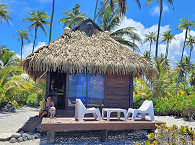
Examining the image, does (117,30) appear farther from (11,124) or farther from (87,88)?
(11,124)

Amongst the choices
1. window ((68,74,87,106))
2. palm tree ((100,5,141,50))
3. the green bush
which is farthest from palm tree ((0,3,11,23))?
the green bush

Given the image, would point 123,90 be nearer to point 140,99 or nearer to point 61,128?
point 61,128

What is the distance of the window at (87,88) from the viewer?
7.39 m

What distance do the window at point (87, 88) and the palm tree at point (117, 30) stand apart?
865 centimetres

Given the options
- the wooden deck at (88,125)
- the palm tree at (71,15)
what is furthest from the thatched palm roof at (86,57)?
the palm tree at (71,15)

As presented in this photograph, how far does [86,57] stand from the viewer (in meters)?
6.89

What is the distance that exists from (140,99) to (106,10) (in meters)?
8.39

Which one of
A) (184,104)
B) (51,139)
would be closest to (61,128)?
(51,139)

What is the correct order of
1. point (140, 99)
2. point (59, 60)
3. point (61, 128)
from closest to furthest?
point (61, 128) < point (59, 60) < point (140, 99)

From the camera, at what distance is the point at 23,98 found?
1639 centimetres

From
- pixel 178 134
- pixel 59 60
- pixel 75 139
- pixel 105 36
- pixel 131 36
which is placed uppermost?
pixel 131 36

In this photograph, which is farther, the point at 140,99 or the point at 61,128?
the point at 140,99

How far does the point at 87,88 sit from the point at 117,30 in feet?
35.0

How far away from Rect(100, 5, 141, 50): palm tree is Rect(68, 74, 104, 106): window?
28.4 feet
